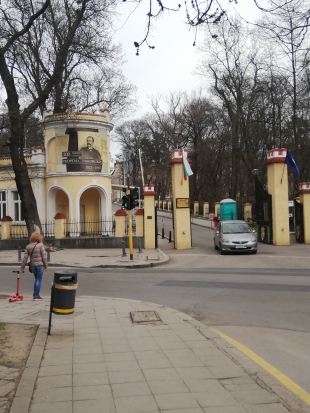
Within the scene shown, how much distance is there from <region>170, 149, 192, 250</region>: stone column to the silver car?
8.52ft

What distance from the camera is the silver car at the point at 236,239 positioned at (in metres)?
20.9

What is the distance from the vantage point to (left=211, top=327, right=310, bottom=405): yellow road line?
461 cm

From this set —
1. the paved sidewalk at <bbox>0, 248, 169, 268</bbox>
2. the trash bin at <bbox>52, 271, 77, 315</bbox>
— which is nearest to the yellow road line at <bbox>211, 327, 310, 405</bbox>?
the trash bin at <bbox>52, 271, 77, 315</bbox>

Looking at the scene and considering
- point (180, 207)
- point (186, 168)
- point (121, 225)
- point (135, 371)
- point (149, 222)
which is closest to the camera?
point (135, 371)

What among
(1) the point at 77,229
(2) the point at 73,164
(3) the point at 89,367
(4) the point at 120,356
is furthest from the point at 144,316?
(2) the point at 73,164

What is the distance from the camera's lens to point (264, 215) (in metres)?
25.9

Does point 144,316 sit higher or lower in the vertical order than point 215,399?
lower

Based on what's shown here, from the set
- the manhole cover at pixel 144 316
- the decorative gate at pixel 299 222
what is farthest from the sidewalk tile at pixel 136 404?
the decorative gate at pixel 299 222

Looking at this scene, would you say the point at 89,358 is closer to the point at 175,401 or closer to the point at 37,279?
the point at 175,401

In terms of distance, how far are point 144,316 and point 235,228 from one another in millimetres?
14148

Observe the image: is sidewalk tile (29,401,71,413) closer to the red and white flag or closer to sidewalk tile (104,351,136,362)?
sidewalk tile (104,351,136,362)

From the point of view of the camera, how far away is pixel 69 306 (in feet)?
23.6

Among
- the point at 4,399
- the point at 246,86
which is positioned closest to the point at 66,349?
the point at 4,399

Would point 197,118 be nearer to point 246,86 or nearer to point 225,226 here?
point 246,86
